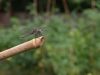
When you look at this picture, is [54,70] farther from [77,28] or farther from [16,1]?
[16,1]

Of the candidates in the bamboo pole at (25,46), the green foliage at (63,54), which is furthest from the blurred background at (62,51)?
the bamboo pole at (25,46)

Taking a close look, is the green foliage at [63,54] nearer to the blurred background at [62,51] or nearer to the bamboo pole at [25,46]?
the blurred background at [62,51]

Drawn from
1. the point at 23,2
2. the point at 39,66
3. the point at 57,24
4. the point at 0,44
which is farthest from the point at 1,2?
the point at 0,44

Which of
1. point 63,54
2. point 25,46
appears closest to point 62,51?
point 63,54

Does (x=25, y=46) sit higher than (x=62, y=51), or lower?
higher

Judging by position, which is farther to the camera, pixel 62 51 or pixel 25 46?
pixel 62 51

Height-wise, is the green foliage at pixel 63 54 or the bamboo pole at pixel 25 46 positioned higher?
the bamboo pole at pixel 25 46

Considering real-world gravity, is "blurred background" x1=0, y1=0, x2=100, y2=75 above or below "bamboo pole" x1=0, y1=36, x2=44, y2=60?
below

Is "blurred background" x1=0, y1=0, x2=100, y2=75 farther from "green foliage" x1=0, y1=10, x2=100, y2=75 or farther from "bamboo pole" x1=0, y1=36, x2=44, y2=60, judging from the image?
"bamboo pole" x1=0, y1=36, x2=44, y2=60

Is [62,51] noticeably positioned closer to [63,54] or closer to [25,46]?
[63,54]

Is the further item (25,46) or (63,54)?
(63,54)

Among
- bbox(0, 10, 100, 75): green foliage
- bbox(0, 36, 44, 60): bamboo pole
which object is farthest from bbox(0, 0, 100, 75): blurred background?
bbox(0, 36, 44, 60): bamboo pole
